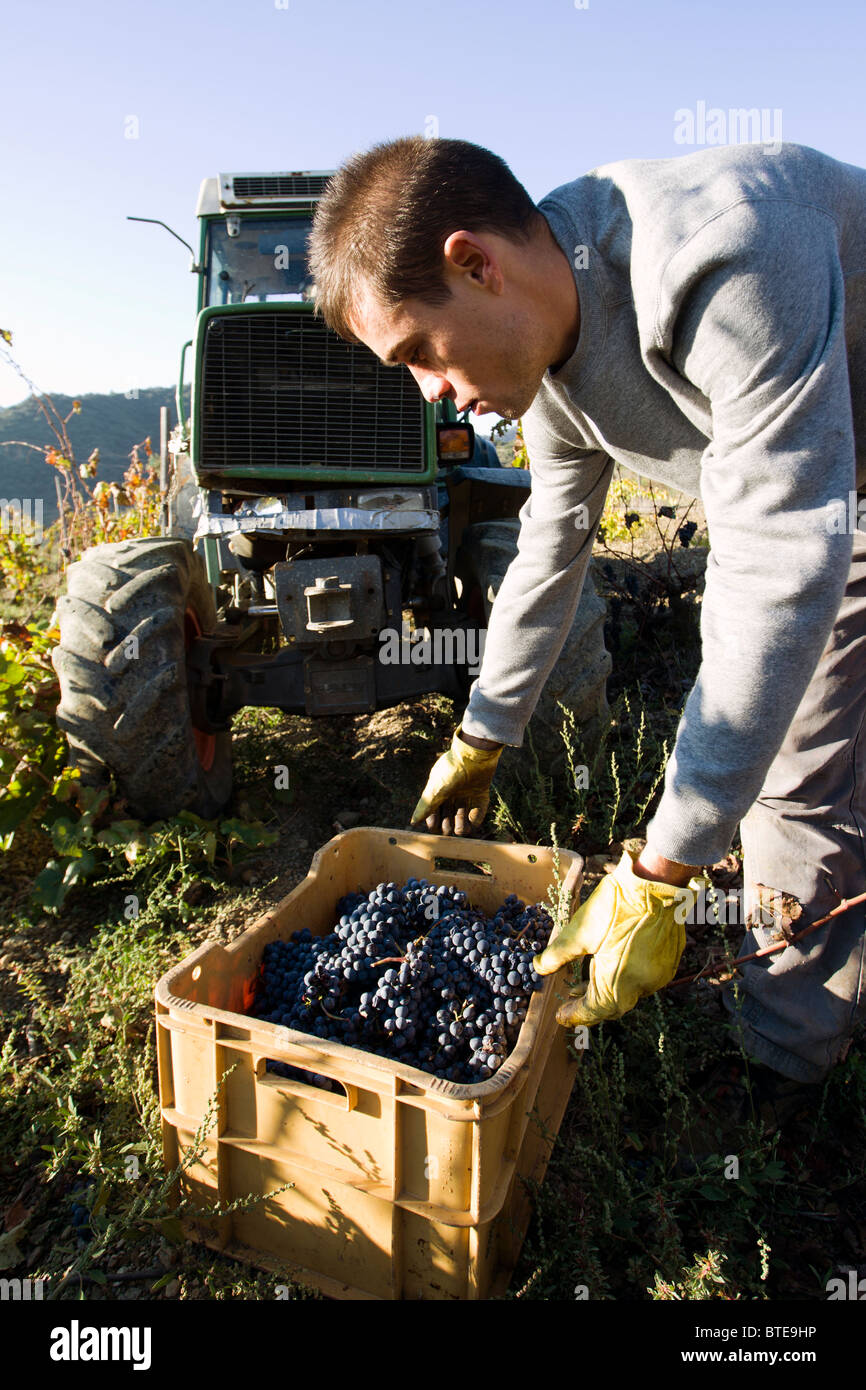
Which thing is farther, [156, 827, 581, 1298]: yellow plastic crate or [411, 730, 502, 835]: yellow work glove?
[411, 730, 502, 835]: yellow work glove

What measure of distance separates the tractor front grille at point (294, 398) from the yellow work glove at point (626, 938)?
2.29 meters

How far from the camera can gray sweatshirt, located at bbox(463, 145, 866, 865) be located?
51.8 inches

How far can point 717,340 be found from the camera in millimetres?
1362

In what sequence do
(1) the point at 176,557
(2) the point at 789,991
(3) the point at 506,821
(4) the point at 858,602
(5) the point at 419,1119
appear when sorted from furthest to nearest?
(1) the point at 176,557 → (3) the point at 506,821 → (2) the point at 789,991 → (4) the point at 858,602 → (5) the point at 419,1119

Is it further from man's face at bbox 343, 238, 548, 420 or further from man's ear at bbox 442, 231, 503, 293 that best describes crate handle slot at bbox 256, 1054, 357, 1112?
man's ear at bbox 442, 231, 503, 293

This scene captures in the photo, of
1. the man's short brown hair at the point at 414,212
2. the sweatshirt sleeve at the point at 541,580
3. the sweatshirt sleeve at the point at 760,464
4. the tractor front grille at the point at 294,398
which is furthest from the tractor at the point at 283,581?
the sweatshirt sleeve at the point at 760,464

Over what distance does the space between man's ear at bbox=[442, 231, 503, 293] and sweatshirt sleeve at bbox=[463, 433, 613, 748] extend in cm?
59

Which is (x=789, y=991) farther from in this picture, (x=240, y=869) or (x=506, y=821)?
(x=240, y=869)

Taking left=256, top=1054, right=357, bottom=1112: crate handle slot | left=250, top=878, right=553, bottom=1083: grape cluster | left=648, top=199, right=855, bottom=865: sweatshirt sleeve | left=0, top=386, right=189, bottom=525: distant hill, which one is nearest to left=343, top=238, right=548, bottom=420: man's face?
left=648, top=199, right=855, bottom=865: sweatshirt sleeve

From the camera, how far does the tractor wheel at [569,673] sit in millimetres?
3441

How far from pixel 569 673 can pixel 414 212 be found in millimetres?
2169

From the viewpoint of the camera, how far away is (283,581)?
10.6 ft
